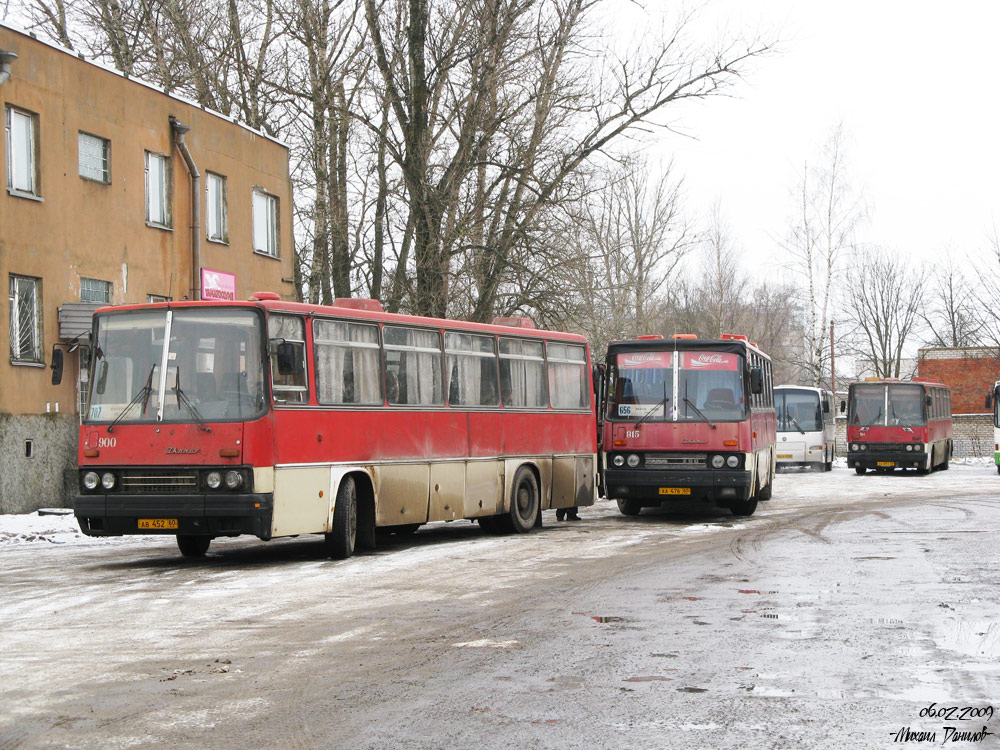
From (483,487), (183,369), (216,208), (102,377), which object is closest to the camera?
(183,369)

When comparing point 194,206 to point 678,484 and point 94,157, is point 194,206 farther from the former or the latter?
point 678,484

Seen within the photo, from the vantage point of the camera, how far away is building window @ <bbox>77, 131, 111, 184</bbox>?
949 inches

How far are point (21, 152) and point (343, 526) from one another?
1184cm

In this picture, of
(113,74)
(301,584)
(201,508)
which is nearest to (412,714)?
(301,584)

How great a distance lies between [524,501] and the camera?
736 inches

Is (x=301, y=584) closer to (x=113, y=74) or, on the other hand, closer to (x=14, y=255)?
(x=14, y=255)

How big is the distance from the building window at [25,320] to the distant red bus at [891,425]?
2667 centimetres

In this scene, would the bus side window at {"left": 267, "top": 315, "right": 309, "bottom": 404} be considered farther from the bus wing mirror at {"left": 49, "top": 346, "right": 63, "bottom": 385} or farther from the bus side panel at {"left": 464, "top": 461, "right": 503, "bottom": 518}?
the bus side panel at {"left": 464, "top": 461, "right": 503, "bottom": 518}

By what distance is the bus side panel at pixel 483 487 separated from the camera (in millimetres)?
17219

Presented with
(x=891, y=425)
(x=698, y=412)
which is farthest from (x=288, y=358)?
(x=891, y=425)

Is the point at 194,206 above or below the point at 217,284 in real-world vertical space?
above

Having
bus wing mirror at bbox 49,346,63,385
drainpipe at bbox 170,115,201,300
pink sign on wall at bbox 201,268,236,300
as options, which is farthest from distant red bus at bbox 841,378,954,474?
bus wing mirror at bbox 49,346,63,385

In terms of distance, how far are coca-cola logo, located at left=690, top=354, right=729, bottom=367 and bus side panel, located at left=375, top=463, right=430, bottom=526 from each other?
631 cm

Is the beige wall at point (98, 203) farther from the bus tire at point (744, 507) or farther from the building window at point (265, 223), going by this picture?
the bus tire at point (744, 507)
